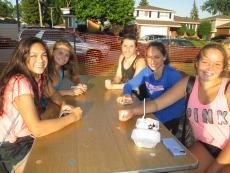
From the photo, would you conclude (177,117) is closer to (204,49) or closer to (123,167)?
(204,49)

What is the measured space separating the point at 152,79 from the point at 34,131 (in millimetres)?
1727

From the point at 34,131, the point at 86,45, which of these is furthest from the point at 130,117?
the point at 86,45

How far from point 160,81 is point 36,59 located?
54.5 inches

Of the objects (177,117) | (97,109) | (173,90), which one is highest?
(173,90)

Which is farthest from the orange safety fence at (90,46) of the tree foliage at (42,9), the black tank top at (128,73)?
the tree foliage at (42,9)

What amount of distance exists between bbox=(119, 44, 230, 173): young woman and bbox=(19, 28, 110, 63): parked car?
28.4 ft

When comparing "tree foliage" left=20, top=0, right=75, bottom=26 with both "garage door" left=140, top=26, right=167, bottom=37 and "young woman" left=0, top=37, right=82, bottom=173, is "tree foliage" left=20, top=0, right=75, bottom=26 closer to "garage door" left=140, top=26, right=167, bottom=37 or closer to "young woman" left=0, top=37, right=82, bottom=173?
"garage door" left=140, top=26, right=167, bottom=37

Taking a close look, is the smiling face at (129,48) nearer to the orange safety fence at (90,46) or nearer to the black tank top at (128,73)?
the black tank top at (128,73)

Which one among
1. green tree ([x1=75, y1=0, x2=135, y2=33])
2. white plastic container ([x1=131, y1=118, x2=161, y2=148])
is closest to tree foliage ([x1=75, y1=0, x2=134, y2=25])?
green tree ([x1=75, y1=0, x2=135, y2=33])

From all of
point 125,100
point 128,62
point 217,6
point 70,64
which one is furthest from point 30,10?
point 217,6

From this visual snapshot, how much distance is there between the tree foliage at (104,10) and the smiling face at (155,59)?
3013cm

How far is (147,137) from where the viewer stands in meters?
1.76

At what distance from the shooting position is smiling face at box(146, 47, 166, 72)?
10.8ft

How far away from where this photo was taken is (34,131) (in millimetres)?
1912
